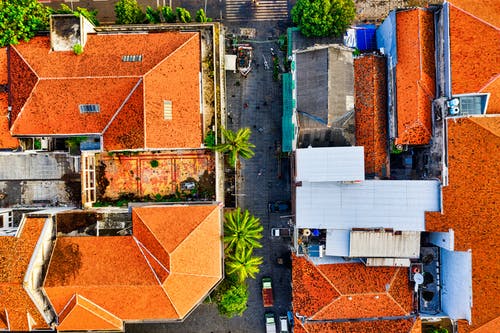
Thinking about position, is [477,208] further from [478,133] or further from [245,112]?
[245,112]

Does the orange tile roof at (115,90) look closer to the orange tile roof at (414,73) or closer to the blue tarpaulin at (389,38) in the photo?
A: the blue tarpaulin at (389,38)

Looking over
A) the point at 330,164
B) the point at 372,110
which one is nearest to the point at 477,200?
the point at 372,110

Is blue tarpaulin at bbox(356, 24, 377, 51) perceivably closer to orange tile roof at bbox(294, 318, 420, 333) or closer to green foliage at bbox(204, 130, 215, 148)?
green foliage at bbox(204, 130, 215, 148)

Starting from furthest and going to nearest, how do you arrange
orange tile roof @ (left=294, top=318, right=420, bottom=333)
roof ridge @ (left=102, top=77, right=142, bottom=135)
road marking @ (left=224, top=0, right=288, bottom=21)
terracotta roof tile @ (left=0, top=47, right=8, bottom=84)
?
road marking @ (left=224, top=0, right=288, bottom=21) → orange tile roof @ (left=294, top=318, right=420, bottom=333) → terracotta roof tile @ (left=0, top=47, right=8, bottom=84) → roof ridge @ (left=102, top=77, right=142, bottom=135)

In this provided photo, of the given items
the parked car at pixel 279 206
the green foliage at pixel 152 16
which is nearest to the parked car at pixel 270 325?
the parked car at pixel 279 206

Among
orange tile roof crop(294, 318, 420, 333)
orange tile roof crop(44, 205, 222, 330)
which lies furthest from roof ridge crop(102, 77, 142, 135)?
orange tile roof crop(294, 318, 420, 333)

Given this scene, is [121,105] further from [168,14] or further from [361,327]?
[361,327]
